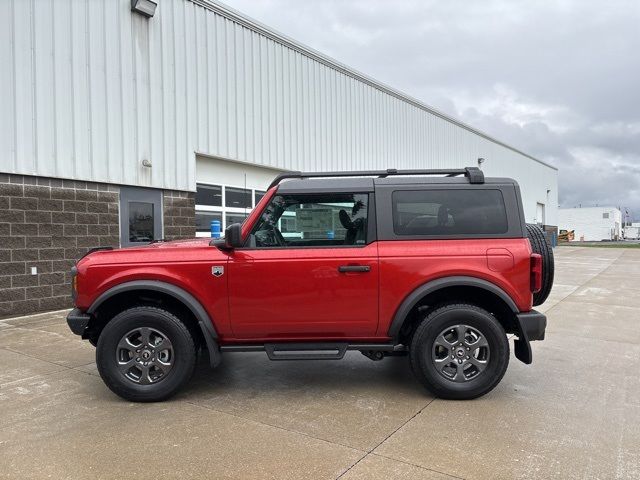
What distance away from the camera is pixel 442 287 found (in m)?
3.88

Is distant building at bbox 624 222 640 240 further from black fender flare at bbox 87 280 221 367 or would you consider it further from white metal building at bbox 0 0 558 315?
black fender flare at bbox 87 280 221 367

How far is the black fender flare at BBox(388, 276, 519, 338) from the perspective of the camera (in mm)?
3869

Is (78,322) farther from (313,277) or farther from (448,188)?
(448,188)

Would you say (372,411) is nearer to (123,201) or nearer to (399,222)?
(399,222)

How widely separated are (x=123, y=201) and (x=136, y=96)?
2068mm

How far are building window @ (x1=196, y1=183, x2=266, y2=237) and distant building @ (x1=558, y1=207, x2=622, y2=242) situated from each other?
3260 inches

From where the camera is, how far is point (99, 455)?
3.04 m

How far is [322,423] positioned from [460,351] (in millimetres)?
1319

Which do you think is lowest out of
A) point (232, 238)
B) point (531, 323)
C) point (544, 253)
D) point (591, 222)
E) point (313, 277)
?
point (531, 323)

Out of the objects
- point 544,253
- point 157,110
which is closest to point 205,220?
point 157,110

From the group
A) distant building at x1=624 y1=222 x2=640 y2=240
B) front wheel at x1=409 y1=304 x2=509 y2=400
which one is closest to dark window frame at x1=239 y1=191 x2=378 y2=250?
front wheel at x1=409 y1=304 x2=509 y2=400

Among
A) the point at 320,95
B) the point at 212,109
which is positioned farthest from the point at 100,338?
the point at 320,95

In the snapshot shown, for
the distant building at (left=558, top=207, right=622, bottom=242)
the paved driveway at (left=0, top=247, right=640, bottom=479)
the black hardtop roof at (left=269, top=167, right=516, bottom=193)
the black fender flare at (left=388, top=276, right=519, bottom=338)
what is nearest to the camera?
the paved driveway at (left=0, top=247, right=640, bottom=479)

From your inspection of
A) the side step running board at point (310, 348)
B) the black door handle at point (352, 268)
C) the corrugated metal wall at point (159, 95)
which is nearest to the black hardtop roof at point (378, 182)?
the black door handle at point (352, 268)
